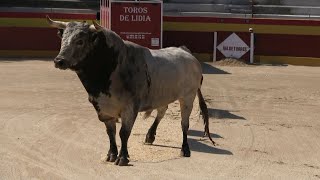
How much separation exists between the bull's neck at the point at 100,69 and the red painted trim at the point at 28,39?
15.3 meters

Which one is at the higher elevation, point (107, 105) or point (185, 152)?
point (107, 105)

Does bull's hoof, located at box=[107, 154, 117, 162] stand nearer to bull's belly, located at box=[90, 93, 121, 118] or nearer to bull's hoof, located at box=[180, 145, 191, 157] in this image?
bull's belly, located at box=[90, 93, 121, 118]

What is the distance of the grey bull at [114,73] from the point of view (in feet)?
22.5

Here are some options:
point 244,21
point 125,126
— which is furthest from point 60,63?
point 244,21

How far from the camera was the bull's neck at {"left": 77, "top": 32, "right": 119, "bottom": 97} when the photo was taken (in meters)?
7.10

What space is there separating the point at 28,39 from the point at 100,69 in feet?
51.5

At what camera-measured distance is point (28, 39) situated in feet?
73.2

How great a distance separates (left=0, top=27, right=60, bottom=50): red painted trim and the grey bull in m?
14.9

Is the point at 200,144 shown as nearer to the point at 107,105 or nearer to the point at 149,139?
the point at 149,139

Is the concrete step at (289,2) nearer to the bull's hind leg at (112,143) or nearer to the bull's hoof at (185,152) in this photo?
the bull's hoof at (185,152)

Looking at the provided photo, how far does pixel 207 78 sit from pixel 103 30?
10.2 m

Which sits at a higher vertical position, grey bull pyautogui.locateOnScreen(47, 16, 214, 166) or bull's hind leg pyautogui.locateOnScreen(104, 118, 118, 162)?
grey bull pyautogui.locateOnScreen(47, 16, 214, 166)

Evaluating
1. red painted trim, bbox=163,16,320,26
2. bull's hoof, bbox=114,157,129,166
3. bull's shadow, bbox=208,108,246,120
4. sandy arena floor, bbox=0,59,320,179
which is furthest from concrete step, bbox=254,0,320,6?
bull's hoof, bbox=114,157,129,166

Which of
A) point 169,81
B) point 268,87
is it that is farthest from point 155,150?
point 268,87
